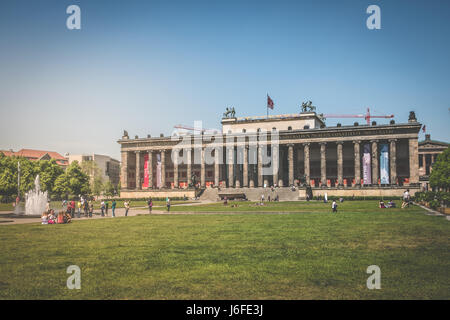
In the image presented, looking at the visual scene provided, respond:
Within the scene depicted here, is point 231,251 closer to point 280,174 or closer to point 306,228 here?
point 306,228

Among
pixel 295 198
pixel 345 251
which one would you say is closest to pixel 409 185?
pixel 295 198

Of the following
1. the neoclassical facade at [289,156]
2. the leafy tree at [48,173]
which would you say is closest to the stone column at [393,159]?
the neoclassical facade at [289,156]

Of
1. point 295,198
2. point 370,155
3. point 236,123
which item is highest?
point 236,123

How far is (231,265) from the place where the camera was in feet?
46.5

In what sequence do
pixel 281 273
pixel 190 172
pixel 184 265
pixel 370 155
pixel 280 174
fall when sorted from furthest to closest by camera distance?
pixel 190 172
pixel 280 174
pixel 370 155
pixel 184 265
pixel 281 273

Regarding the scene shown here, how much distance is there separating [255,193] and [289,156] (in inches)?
580

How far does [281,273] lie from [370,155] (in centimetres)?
Answer: 8527

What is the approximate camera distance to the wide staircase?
281 feet

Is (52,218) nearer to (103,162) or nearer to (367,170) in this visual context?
(367,170)

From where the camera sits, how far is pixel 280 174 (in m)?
99.8

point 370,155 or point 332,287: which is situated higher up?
point 370,155

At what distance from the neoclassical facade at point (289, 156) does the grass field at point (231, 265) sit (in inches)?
2759

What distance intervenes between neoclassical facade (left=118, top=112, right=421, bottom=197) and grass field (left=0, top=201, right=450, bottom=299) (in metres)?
70.1

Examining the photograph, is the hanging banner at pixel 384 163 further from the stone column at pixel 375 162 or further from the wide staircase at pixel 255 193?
the wide staircase at pixel 255 193
